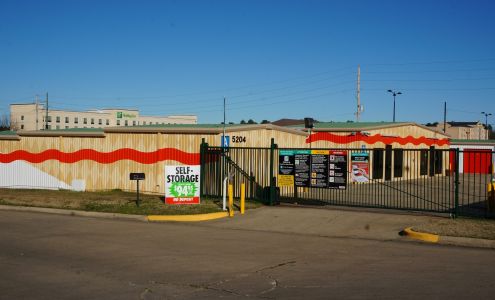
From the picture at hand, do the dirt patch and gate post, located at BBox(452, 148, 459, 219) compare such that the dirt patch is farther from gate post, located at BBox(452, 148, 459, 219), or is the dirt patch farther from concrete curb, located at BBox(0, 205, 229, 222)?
concrete curb, located at BBox(0, 205, 229, 222)

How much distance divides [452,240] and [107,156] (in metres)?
17.7

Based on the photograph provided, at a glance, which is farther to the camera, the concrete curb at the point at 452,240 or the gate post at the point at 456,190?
the gate post at the point at 456,190

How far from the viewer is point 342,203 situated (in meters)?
20.1

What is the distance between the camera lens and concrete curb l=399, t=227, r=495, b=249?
12.6 m

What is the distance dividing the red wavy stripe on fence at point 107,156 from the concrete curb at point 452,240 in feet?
38.8

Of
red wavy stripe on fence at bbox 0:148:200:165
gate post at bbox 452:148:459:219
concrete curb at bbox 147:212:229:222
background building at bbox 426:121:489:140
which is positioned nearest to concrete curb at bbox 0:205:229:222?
concrete curb at bbox 147:212:229:222

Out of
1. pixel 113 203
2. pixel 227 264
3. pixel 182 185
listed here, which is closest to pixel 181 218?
pixel 182 185

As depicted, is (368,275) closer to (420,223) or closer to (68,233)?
(420,223)

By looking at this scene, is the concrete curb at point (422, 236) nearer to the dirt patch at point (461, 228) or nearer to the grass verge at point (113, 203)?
the dirt patch at point (461, 228)

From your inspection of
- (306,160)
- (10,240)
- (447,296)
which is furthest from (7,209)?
(447,296)

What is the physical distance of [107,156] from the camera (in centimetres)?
2627

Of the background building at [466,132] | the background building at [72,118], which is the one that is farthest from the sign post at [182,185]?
the background building at [72,118]

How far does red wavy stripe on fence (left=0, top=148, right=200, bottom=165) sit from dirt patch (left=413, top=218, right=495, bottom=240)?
37.2 ft

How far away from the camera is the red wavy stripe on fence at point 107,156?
23812 millimetres
